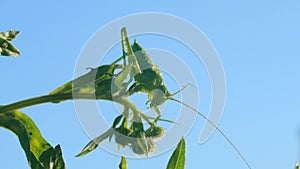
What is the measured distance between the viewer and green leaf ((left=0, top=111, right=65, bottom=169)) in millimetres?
2787

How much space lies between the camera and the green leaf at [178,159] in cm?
277

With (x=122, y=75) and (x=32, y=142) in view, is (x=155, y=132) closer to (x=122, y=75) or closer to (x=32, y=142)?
(x=122, y=75)

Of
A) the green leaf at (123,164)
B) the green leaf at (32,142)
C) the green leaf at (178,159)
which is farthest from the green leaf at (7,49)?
the green leaf at (178,159)

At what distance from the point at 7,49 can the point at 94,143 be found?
0.46m

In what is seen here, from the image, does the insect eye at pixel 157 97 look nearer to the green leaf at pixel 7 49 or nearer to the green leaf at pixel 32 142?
the green leaf at pixel 32 142

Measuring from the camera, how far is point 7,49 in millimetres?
2811

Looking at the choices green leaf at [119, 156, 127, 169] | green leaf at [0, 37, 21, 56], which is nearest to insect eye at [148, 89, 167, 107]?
green leaf at [119, 156, 127, 169]

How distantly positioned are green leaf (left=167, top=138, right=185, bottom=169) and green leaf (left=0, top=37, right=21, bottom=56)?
658mm

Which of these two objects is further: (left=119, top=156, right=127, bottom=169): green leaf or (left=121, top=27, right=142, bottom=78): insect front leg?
(left=119, top=156, right=127, bottom=169): green leaf

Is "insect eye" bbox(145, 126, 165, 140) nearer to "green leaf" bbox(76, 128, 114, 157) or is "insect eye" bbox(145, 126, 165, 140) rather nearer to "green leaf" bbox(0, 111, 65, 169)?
"green leaf" bbox(76, 128, 114, 157)

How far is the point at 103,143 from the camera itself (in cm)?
265

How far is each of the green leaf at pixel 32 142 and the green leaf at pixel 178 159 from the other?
0.38 meters

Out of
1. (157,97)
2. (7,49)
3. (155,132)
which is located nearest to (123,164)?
(155,132)

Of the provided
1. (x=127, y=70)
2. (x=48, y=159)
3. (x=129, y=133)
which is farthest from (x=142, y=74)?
(x=48, y=159)
